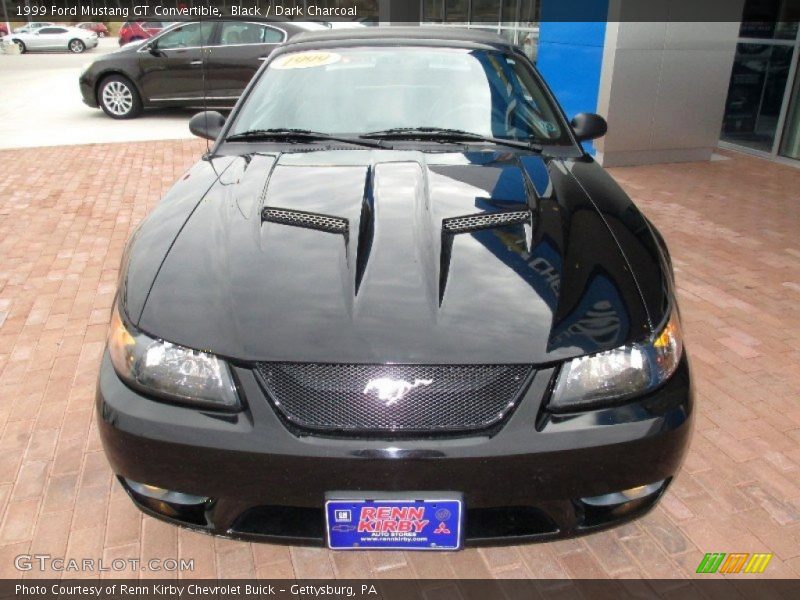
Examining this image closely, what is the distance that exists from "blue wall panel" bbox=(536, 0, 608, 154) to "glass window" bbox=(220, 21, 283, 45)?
445 cm

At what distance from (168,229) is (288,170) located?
56 cm

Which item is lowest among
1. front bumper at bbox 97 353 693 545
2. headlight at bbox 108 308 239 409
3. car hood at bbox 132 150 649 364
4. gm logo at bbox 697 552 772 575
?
gm logo at bbox 697 552 772 575

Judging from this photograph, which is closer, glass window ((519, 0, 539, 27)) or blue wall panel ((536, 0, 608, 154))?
blue wall panel ((536, 0, 608, 154))

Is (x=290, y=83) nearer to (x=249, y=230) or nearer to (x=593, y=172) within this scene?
(x=249, y=230)

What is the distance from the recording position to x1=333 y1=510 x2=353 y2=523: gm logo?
1.70 metres

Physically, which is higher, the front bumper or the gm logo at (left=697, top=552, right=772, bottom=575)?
the front bumper

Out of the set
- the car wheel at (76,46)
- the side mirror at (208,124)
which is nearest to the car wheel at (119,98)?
the side mirror at (208,124)

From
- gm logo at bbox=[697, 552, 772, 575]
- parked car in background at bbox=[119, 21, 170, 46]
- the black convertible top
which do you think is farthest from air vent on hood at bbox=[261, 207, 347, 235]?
parked car in background at bbox=[119, 21, 170, 46]

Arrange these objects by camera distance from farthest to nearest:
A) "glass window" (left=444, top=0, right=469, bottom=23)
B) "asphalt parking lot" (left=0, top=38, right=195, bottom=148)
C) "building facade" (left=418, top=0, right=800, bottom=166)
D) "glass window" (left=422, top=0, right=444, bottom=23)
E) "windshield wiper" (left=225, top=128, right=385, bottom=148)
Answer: "glass window" (left=422, top=0, right=444, bottom=23) → "glass window" (left=444, top=0, right=469, bottom=23) → "asphalt parking lot" (left=0, top=38, right=195, bottom=148) → "building facade" (left=418, top=0, right=800, bottom=166) → "windshield wiper" (left=225, top=128, right=385, bottom=148)

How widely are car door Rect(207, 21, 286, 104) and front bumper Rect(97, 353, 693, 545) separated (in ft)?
31.5

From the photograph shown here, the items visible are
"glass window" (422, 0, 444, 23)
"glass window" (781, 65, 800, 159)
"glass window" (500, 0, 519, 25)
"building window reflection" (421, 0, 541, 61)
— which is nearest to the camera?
"glass window" (781, 65, 800, 159)

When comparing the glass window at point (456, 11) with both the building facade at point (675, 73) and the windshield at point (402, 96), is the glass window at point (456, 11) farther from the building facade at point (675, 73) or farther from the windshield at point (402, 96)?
the windshield at point (402, 96)
